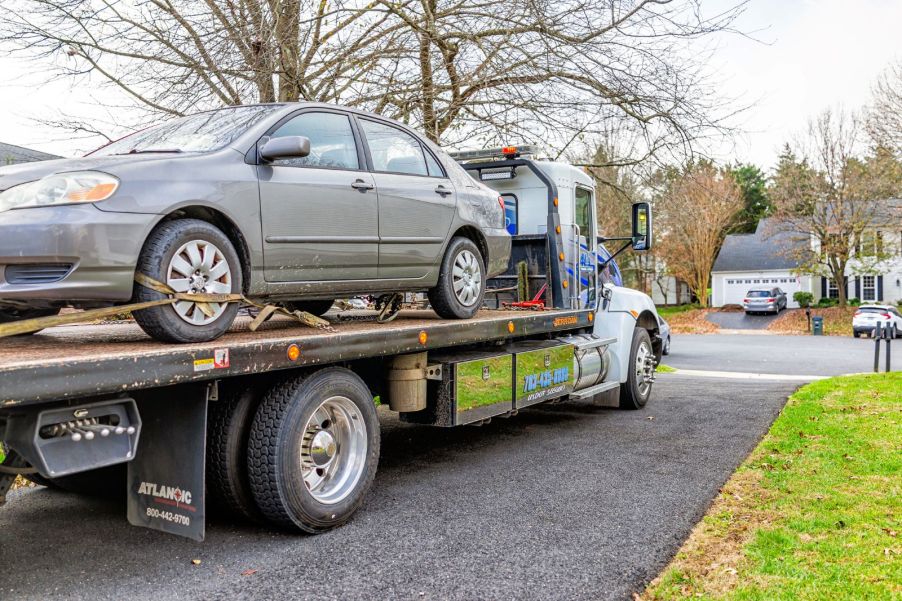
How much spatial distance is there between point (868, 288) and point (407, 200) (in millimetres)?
43434

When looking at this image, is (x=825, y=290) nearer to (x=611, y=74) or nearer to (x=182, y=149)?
(x=611, y=74)

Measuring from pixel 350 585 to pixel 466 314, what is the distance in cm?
297

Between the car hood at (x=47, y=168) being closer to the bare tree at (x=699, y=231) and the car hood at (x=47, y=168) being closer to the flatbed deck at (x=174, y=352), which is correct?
the flatbed deck at (x=174, y=352)

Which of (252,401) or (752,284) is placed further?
(752,284)

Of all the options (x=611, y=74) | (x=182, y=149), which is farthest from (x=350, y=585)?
(x=611, y=74)

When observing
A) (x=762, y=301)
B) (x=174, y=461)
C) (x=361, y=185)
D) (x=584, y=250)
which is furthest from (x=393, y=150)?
(x=762, y=301)

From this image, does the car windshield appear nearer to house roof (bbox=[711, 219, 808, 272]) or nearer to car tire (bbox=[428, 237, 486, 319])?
car tire (bbox=[428, 237, 486, 319])

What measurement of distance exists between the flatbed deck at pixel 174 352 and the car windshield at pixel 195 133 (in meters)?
1.16

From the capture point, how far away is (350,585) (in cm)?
375

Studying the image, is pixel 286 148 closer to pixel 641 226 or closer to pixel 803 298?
pixel 641 226

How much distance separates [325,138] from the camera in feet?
17.0

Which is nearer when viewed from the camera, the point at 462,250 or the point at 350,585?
the point at 350,585

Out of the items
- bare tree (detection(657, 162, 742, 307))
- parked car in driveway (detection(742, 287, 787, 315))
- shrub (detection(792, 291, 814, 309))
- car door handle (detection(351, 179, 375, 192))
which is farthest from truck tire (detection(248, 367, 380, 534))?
shrub (detection(792, 291, 814, 309))

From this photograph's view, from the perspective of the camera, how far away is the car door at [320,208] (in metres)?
4.61
